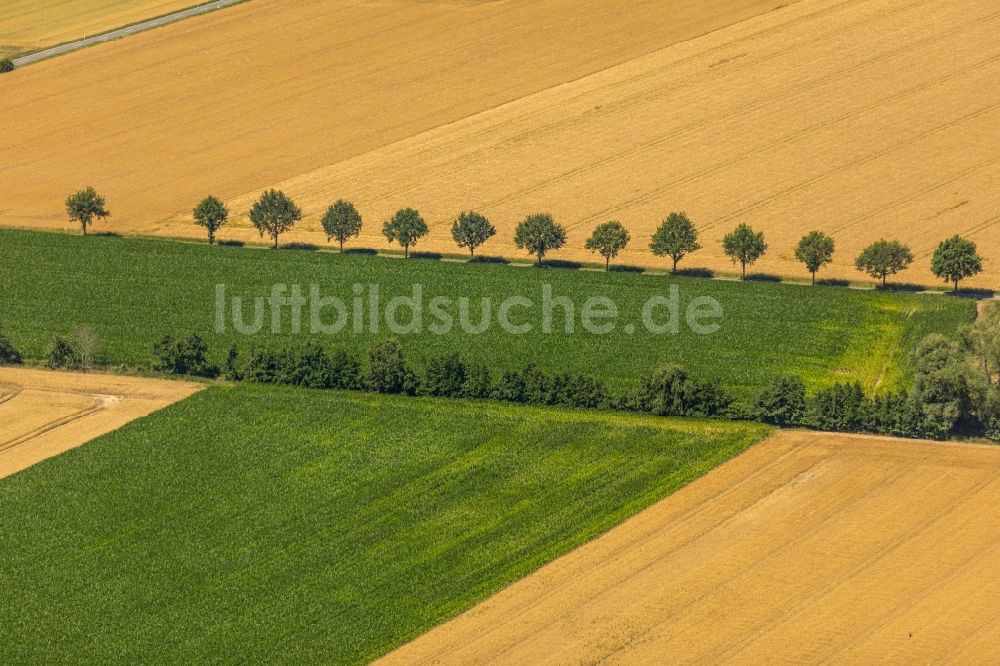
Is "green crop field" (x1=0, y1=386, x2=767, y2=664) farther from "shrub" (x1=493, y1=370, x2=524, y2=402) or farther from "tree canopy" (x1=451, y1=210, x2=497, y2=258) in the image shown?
"tree canopy" (x1=451, y1=210, x2=497, y2=258)

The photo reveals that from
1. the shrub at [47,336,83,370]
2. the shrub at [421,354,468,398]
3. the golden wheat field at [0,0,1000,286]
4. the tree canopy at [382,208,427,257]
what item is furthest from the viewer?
the golden wheat field at [0,0,1000,286]

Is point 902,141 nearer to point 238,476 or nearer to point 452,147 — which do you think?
point 452,147

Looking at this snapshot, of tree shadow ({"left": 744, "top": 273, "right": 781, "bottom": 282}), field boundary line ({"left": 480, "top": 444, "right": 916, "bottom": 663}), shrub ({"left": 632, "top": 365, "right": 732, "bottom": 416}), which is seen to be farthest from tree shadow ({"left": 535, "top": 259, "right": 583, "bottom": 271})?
field boundary line ({"left": 480, "top": 444, "right": 916, "bottom": 663})

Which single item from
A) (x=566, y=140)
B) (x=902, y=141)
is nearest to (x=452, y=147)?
(x=566, y=140)

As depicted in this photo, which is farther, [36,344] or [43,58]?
[43,58]

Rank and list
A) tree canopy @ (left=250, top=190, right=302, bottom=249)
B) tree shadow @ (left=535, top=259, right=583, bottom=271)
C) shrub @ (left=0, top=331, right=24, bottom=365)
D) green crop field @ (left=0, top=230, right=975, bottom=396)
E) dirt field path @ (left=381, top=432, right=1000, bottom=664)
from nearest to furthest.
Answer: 1. dirt field path @ (left=381, top=432, right=1000, bottom=664)
2. green crop field @ (left=0, top=230, right=975, bottom=396)
3. shrub @ (left=0, top=331, right=24, bottom=365)
4. tree shadow @ (left=535, top=259, right=583, bottom=271)
5. tree canopy @ (left=250, top=190, right=302, bottom=249)

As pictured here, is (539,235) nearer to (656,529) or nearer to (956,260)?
(956,260)

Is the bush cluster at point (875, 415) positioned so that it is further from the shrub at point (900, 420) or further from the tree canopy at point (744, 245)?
the tree canopy at point (744, 245)
